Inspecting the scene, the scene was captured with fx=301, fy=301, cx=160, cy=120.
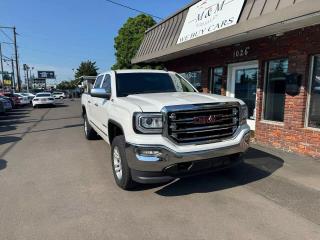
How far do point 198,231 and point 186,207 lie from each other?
2.23 ft

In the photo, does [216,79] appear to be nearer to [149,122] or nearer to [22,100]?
[149,122]

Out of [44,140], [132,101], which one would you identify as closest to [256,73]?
[132,101]

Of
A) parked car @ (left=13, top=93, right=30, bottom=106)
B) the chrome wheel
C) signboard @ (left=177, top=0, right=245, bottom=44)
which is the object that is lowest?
parked car @ (left=13, top=93, right=30, bottom=106)

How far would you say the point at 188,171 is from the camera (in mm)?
4270

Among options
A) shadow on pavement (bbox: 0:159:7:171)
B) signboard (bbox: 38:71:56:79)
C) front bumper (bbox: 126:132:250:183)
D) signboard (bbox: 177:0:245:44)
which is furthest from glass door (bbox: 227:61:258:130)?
signboard (bbox: 38:71:56:79)

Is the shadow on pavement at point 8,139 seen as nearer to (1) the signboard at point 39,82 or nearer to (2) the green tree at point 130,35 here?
(2) the green tree at point 130,35

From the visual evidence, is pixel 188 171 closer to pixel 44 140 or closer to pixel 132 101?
pixel 132 101

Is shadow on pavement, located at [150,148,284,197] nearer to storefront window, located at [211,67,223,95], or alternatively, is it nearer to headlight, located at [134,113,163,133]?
headlight, located at [134,113,163,133]

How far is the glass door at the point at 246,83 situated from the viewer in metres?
8.66

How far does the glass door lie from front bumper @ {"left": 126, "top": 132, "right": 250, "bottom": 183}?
4767 mm

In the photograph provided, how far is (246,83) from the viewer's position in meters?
9.02

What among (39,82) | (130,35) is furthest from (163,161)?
(39,82)

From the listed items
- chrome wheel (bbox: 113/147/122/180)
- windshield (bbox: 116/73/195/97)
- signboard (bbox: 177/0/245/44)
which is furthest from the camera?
signboard (bbox: 177/0/245/44)

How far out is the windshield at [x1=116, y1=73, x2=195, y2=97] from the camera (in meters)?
5.73
